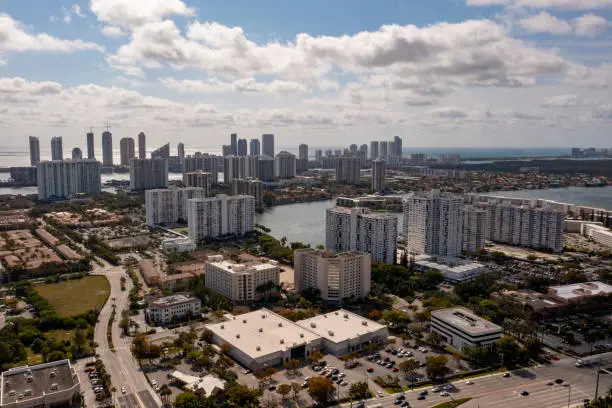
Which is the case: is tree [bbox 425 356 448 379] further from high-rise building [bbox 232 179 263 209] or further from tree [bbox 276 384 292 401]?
high-rise building [bbox 232 179 263 209]

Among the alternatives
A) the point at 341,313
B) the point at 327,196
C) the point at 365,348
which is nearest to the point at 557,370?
the point at 365,348

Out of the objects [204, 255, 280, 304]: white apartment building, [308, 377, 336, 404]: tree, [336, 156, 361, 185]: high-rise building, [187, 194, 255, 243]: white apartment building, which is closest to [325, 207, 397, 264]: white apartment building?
[204, 255, 280, 304]: white apartment building

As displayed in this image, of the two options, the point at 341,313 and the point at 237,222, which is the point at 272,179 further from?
the point at 341,313

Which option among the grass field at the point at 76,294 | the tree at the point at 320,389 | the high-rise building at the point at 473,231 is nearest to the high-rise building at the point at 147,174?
the grass field at the point at 76,294

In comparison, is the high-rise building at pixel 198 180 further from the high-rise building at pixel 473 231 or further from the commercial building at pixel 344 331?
the commercial building at pixel 344 331

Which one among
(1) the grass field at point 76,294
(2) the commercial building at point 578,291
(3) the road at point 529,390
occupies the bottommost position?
(3) the road at point 529,390

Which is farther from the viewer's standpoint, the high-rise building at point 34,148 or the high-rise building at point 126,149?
the high-rise building at point 126,149
